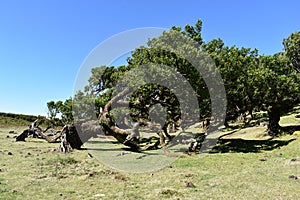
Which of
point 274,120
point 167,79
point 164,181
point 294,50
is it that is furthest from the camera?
point 294,50

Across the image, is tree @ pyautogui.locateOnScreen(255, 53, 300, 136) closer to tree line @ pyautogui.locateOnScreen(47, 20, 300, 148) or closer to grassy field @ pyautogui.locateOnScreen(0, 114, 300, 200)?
tree line @ pyautogui.locateOnScreen(47, 20, 300, 148)

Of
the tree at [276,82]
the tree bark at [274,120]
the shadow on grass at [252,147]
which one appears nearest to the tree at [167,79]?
the shadow on grass at [252,147]

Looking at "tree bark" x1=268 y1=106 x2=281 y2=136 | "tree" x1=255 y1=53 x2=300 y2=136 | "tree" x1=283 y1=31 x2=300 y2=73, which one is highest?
"tree" x1=283 y1=31 x2=300 y2=73

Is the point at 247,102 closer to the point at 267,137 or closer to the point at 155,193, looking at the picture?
the point at 267,137

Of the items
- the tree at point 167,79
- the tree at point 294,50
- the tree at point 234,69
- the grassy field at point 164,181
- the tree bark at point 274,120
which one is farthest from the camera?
the tree at point 294,50

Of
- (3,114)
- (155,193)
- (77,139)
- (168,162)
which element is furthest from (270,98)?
(3,114)

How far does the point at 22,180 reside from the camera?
11859 mm

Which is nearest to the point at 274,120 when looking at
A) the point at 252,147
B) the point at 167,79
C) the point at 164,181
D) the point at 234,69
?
the point at 252,147

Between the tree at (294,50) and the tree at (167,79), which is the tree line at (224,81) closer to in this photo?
the tree at (167,79)

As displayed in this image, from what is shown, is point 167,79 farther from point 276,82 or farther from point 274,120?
point 274,120

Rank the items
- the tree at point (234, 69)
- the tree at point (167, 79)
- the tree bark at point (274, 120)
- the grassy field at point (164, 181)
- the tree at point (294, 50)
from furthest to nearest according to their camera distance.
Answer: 1. the tree at point (294, 50)
2. the tree bark at point (274, 120)
3. the tree at point (234, 69)
4. the tree at point (167, 79)
5. the grassy field at point (164, 181)

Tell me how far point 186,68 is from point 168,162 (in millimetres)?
7551

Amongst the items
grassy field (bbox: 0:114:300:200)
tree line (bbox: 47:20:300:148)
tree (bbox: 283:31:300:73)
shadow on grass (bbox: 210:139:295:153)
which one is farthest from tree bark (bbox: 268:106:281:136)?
grassy field (bbox: 0:114:300:200)

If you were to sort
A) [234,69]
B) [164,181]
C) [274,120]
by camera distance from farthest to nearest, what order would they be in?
[274,120] < [234,69] < [164,181]
